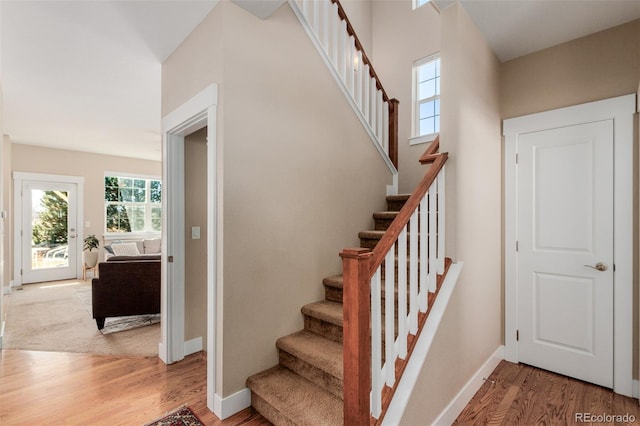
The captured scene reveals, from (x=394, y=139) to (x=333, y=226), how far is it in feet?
4.79

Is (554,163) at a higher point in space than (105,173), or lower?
lower

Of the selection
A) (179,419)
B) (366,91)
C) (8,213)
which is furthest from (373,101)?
(8,213)

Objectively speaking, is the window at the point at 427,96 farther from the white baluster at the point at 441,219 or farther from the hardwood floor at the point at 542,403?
the hardwood floor at the point at 542,403

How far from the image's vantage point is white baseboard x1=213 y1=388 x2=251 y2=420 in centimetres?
200

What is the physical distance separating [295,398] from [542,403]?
5.63 feet

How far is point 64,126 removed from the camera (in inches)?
188

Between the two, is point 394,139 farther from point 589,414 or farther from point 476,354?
point 589,414

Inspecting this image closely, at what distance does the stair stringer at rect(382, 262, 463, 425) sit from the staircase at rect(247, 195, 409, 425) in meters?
0.34

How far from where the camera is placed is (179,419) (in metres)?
2.00

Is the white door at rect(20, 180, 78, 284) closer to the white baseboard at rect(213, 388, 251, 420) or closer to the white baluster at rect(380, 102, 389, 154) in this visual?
the white baseboard at rect(213, 388, 251, 420)

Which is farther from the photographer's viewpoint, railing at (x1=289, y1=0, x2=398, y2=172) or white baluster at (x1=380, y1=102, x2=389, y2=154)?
white baluster at (x1=380, y1=102, x2=389, y2=154)

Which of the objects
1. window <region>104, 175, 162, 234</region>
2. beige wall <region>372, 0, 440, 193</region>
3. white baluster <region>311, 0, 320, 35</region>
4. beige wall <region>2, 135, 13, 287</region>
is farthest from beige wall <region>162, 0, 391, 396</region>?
window <region>104, 175, 162, 234</region>

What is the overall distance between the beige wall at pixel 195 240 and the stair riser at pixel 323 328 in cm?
116

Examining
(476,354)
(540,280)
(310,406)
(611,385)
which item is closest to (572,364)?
(611,385)
